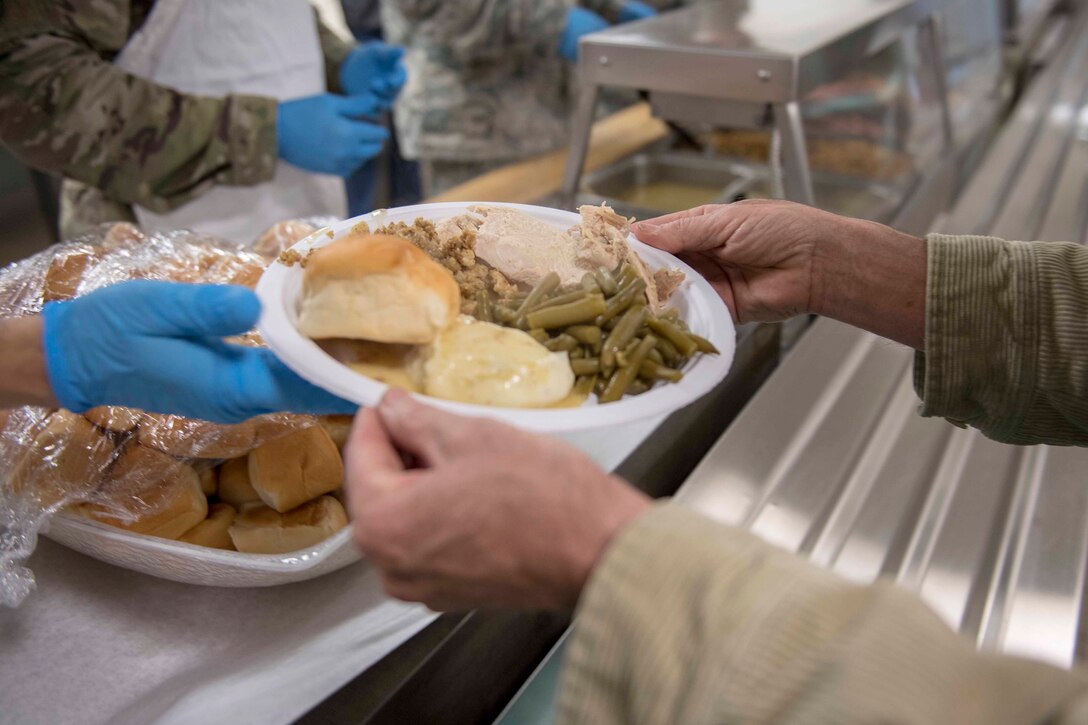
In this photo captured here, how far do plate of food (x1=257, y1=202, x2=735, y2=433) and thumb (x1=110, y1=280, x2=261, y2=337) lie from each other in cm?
Result: 3

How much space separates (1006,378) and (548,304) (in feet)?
2.08

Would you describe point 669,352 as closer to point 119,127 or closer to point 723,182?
point 119,127

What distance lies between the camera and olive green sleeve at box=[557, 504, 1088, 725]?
514mm

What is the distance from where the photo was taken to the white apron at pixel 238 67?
6.09 feet

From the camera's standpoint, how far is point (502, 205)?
3.59 feet

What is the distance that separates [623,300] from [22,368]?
27.4 inches

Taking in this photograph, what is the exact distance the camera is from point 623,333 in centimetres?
86

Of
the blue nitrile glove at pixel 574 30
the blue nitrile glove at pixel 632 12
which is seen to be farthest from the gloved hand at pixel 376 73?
the blue nitrile glove at pixel 632 12

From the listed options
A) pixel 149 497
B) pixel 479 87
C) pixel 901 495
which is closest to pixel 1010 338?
pixel 901 495

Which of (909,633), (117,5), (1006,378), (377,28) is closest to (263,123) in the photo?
(117,5)

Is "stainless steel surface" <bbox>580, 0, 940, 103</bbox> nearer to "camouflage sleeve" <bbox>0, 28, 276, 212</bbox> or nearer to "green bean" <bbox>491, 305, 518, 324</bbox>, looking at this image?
"camouflage sleeve" <bbox>0, 28, 276, 212</bbox>

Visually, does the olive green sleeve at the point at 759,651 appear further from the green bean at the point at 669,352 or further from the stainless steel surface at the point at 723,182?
the stainless steel surface at the point at 723,182

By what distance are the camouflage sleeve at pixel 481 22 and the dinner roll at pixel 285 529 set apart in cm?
227

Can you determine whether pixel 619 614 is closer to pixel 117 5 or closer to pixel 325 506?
pixel 325 506
